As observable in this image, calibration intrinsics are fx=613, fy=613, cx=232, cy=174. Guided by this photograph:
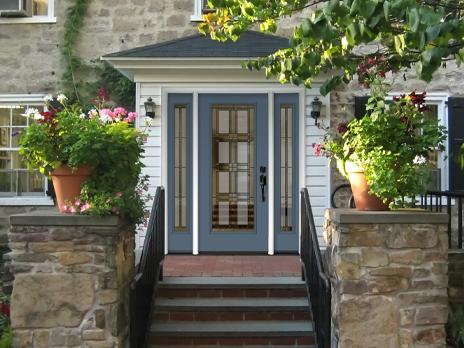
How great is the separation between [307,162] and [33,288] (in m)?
4.37

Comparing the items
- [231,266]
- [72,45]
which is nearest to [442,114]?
[231,266]

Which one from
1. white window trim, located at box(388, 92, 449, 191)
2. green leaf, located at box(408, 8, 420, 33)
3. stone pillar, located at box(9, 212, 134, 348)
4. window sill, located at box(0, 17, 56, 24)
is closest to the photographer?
green leaf, located at box(408, 8, 420, 33)

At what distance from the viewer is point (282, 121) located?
26.6ft

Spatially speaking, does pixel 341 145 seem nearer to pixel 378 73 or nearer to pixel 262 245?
pixel 378 73

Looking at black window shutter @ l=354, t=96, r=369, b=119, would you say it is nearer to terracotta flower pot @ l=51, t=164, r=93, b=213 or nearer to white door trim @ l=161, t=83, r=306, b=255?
white door trim @ l=161, t=83, r=306, b=255

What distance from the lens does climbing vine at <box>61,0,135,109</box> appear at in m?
9.08

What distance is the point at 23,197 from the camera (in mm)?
9070

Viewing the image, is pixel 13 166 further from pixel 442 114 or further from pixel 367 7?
pixel 367 7

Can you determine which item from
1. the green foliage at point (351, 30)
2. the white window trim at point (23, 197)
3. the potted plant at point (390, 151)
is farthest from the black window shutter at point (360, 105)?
the white window trim at point (23, 197)

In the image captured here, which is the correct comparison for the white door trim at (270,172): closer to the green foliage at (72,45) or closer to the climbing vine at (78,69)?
the climbing vine at (78,69)

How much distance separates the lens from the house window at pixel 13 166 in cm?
916

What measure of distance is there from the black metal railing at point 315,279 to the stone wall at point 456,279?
1.25m

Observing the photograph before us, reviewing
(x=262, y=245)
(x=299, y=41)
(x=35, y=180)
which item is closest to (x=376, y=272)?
(x=299, y=41)

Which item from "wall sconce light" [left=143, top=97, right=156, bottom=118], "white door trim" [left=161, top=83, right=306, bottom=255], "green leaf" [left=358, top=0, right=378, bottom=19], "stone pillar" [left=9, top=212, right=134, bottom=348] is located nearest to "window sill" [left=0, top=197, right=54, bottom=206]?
"white door trim" [left=161, top=83, right=306, bottom=255]
